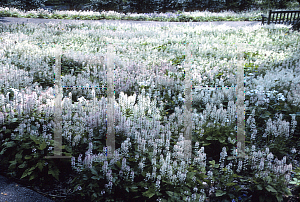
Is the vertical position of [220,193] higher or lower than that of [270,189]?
lower

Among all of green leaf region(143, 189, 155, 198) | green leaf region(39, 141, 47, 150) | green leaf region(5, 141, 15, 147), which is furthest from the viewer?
green leaf region(5, 141, 15, 147)

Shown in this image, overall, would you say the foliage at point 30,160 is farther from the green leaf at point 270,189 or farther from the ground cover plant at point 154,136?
the green leaf at point 270,189

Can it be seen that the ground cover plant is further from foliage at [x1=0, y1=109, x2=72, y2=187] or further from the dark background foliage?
the dark background foliage

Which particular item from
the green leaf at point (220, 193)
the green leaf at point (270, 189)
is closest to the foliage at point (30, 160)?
the green leaf at point (220, 193)

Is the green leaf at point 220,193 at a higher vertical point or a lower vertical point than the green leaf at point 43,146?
lower

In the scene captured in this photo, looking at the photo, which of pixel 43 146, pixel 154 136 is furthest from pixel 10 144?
pixel 154 136

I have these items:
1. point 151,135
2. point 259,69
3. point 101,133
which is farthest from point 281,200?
point 259,69

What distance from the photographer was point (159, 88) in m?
Answer: 6.13

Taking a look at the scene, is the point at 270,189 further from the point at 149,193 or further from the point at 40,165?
the point at 40,165

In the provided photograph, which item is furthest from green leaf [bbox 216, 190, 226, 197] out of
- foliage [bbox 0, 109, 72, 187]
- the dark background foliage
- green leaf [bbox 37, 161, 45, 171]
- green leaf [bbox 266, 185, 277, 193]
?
the dark background foliage

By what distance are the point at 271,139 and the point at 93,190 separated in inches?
123

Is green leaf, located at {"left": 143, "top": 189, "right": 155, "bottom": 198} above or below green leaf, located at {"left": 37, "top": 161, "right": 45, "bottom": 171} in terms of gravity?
below

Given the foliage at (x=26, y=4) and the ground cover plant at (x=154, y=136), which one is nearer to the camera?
the ground cover plant at (x=154, y=136)

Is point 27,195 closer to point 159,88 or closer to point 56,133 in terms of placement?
point 56,133
